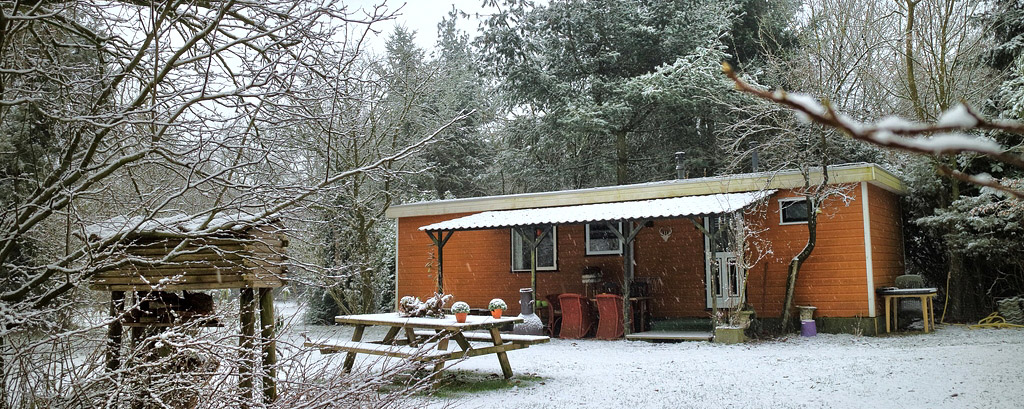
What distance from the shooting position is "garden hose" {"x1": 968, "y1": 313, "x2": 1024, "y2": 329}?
39.7 ft

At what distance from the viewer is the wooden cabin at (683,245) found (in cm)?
1187

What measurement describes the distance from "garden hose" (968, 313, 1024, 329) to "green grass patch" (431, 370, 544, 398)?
8.52 m

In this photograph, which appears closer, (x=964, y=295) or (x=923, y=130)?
(x=923, y=130)

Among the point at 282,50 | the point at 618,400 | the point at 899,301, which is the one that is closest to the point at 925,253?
the point at 899,301

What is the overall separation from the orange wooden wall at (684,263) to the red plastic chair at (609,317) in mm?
1670

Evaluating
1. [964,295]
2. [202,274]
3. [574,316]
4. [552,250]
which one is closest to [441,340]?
[202,274]

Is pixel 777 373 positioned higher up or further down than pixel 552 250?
further down

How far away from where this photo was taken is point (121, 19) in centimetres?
382

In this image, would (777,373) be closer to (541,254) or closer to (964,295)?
(541,254)

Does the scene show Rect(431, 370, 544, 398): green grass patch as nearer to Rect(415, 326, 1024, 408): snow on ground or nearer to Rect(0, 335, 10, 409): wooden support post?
Rect(415, 326, 1024, 408): snow on ground

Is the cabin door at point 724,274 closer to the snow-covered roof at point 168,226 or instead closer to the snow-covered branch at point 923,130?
the snow-covered roof at point 168,226

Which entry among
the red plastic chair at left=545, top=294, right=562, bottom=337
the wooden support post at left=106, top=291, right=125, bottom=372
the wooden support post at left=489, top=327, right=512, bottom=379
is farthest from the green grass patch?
the red plastic chair at left=545, top=294, right=562, bottom=337

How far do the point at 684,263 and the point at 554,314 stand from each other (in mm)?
2546

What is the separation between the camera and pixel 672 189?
44.4 ft
